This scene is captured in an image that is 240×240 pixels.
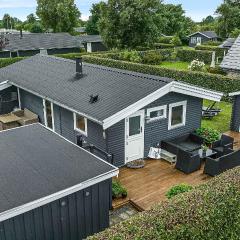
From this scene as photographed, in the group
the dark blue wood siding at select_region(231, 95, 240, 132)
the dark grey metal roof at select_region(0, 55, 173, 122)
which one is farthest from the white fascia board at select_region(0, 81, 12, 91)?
the dark blue wood siding at select_region(231, 95, 240, 132)

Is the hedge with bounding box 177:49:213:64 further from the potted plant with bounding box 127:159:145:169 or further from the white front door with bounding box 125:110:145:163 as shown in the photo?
the potted plant with bounding box 127:159:145:169

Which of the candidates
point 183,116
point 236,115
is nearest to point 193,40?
point 236,115

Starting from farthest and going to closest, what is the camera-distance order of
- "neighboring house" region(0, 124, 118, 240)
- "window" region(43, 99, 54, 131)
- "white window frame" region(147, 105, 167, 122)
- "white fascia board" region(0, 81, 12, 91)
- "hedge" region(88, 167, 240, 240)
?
"white fascia board" region(0, 81, 12, 91), "window" region(43, 99, 54, 131), "white window frame" region(147, 105, 167, 122), "neighboring house" region(0, 124, 118, 240), "hedge" region(88, 167, 240, 240)

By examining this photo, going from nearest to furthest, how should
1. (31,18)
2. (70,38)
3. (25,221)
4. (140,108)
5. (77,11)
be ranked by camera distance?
(25,221) < (140,108) < (70,38) < (77,11) < (31,18)

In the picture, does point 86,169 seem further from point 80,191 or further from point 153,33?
point 153,33

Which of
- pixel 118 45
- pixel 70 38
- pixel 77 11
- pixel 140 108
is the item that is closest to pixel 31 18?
pixel 77 11

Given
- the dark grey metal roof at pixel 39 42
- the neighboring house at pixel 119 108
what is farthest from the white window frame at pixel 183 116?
the dark grey metal roof at pixel 39 42
